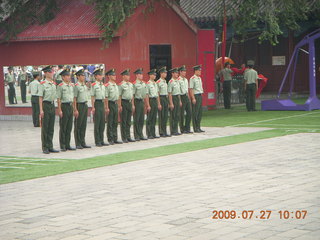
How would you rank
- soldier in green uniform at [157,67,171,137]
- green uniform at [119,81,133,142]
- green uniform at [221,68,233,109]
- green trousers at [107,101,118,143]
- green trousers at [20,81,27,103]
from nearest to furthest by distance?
green trousers at [107,101,118,143], green uniform at [119,81,133,142], soldier in green uniform at [157,67,171,137], green trousers at [20,81,27,103], green uniform at [221,68,233,109]

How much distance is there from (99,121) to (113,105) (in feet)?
2.19

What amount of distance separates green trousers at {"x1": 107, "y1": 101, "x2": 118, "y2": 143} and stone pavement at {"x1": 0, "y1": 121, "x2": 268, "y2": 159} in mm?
410

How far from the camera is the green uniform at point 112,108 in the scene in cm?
1700

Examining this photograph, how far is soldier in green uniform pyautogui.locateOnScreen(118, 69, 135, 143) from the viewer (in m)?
17.4

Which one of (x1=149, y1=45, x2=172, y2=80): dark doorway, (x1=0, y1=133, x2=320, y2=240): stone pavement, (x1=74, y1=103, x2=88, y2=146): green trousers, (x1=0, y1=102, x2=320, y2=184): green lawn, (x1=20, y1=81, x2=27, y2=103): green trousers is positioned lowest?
(x1=0, y1=133, x2=320, y2=240): stone pavement

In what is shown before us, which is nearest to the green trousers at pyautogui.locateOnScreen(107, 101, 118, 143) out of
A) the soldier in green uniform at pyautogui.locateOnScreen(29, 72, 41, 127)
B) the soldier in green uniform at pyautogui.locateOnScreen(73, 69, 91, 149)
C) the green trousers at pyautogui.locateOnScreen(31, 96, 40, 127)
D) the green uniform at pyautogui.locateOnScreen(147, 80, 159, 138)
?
the soldier in green uniform at pyautogui.locateOnScreen(73, 69, 91, 149)

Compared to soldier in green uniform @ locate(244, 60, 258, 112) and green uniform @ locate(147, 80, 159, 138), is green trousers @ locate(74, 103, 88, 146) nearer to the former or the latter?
green uniform @ locate(147, 80, 159, 138)

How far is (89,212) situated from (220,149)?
662 centimetres

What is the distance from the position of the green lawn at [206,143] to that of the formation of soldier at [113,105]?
169 cm

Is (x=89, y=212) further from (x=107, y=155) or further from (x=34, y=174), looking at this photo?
(x=107, y=155)

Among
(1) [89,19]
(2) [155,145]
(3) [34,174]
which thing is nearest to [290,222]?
(3) [34,174]

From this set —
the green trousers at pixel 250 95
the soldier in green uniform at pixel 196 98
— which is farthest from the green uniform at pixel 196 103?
the green trousers at pixel 250 95

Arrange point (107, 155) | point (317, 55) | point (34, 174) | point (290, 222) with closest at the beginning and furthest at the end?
1. point (290, 222)
2. point (34, 174)
3. point (107, 155)
4. point (317, 55)

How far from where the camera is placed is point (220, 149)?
15086mm
